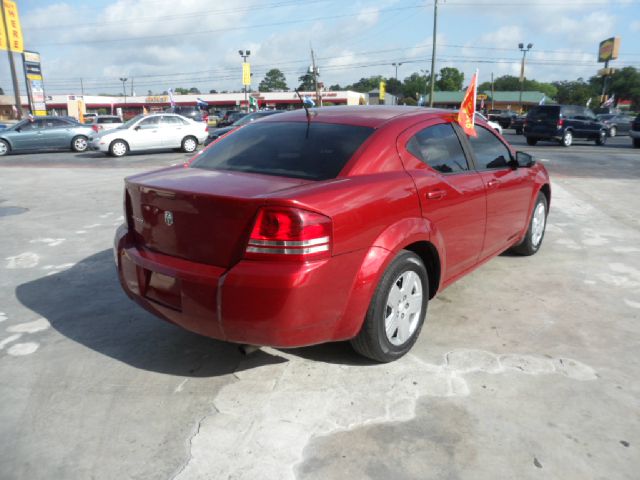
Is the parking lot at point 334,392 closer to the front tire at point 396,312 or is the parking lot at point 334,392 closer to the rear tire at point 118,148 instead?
the front tire at point 396,312

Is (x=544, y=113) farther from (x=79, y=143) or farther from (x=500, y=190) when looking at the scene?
(x=500, y=190)

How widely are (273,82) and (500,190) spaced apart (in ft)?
483

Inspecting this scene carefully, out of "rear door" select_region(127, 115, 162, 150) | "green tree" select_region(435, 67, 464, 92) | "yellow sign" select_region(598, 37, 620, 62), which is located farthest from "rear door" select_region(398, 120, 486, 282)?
"green tree" select_region(435, 67, 464, 92)

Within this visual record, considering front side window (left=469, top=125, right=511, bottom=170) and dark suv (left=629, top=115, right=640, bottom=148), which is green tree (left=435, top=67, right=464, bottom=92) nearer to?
dark suv (left=629, top=115, right=640, bottom=148)

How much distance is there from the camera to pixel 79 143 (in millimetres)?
19844

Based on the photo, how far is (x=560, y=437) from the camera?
251cm

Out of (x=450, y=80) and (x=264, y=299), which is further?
(x=450, y=80)

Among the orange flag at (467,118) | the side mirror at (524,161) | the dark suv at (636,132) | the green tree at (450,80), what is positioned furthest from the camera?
the green tree at (450,80)

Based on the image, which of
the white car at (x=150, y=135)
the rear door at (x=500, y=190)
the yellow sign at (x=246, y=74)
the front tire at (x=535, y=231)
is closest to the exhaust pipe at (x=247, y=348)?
the rear door at (x=500, y=190)

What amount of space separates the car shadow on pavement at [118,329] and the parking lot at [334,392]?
0.02 meters

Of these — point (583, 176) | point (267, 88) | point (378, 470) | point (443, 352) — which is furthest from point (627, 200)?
point (267, 88)

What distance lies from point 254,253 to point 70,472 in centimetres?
130

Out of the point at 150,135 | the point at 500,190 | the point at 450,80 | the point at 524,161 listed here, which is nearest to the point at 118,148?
the point at 150,135

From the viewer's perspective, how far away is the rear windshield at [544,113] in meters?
21.2
